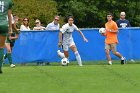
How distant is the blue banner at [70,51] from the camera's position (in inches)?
802

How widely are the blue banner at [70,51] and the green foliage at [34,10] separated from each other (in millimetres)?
13331

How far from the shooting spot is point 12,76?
12477 mm

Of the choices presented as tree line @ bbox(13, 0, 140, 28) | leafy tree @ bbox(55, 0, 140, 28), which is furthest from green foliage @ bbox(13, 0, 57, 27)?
leafy tree @ bbox(55, 0, 140, 28)

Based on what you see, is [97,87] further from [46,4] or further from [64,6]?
[64,6]

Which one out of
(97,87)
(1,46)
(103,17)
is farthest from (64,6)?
(97,87)

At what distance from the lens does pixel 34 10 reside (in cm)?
3481

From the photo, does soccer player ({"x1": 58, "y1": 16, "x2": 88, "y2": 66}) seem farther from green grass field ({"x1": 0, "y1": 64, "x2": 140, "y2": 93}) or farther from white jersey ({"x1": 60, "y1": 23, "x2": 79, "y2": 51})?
green grass field ({"x1": 0, "y1": 64, "x2": 140, "y2": 93})

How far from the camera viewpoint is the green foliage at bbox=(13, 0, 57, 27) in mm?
34250

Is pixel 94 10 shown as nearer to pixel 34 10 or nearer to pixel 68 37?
pixel 34 10

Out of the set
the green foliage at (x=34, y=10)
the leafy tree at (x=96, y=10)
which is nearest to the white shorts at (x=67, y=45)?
the green foliage at (x=34, y=10)

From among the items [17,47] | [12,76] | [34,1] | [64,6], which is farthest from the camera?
[64,6]

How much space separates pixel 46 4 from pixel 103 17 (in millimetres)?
7573

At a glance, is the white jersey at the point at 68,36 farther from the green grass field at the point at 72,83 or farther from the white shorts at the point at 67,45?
the green grass field at the point at 72,83

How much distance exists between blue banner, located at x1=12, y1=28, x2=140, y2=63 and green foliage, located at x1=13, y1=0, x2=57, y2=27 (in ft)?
43.7
